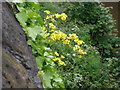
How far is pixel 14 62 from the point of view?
184 centimetres

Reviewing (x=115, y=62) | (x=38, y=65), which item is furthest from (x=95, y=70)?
(x=38, y=65)

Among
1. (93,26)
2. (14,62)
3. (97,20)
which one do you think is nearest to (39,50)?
(14,62)

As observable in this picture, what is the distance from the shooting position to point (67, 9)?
291 inches

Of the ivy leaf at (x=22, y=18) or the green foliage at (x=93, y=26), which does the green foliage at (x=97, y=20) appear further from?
the ivy leaf at (x=22, y=18)

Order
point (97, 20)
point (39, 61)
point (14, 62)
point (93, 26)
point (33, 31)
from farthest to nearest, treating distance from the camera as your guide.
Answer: point (97, 20)
point (93, 26)
point (33, 31)
point (39, 61)
point (14, 62)

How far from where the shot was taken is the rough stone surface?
162 centimetres

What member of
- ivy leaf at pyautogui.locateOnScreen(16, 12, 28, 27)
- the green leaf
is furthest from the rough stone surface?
the green leaf

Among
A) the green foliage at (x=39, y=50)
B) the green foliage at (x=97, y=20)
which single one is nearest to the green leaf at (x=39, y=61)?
the green foliage at (x=39, y=50)

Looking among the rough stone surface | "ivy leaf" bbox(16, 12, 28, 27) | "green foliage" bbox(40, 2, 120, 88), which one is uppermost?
"ivy leaf" bbox(16, 12, 28, 27)

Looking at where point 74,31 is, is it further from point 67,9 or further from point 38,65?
point 38,65

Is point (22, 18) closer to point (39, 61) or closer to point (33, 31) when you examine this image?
point (33, 31)

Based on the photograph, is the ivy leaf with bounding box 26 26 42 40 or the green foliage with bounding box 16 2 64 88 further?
the ivy leaf with bounding box 26 26 42 40

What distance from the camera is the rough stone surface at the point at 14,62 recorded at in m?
1.62

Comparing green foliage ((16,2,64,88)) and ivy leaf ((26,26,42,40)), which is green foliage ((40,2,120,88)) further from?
ivy leaf ((26,26,42,40))
